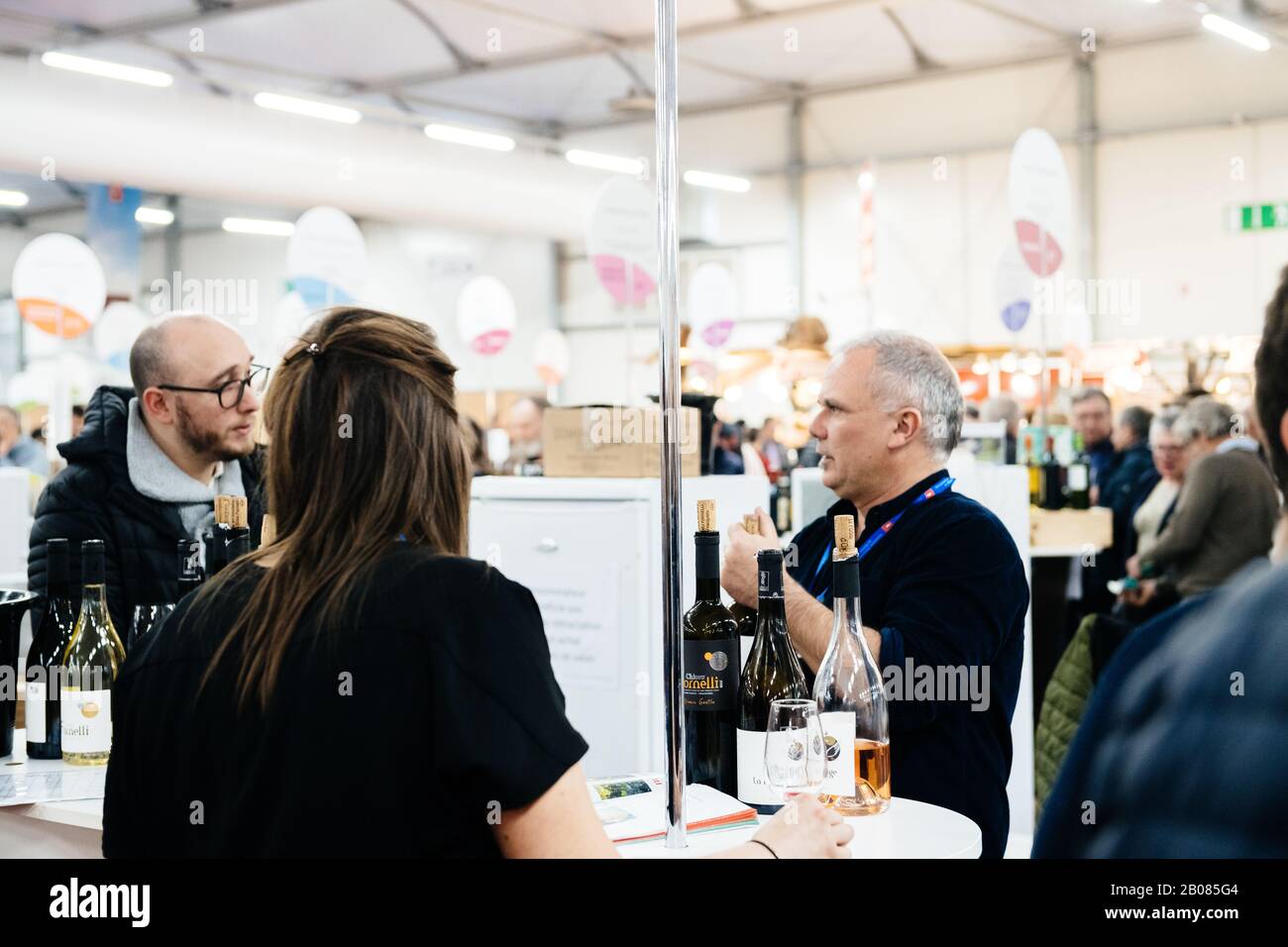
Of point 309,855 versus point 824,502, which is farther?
point 824,502

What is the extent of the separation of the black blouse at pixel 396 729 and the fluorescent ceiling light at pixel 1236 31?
10277 millimetres

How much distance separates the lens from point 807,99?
1436 cm

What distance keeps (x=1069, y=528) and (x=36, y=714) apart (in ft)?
13.3

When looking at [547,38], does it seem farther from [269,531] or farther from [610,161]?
[269,531]

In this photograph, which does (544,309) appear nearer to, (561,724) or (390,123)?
(390,123)

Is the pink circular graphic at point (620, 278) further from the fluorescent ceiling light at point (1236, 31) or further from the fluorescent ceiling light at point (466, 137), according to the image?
the fluorescent ceiling light at point (1236, 31)

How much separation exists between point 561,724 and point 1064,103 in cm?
1293

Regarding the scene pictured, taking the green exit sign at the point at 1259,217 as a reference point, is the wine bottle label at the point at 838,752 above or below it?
below

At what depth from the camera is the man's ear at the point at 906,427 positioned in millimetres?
2098

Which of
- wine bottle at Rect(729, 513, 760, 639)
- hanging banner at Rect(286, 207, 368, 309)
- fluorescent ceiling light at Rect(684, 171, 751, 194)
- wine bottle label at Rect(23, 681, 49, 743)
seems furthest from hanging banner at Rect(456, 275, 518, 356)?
wine bottle at Rect(729, 513, 760, 639)

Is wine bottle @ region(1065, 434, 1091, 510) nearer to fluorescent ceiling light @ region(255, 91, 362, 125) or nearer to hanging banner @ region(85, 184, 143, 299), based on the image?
fluorescent ceiling light @ region(255, 91, 362, 125)

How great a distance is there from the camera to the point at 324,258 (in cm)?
602

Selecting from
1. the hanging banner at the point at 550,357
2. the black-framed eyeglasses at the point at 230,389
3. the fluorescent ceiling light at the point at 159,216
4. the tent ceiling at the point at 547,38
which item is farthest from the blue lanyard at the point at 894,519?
the fluorescent ceiling light at the point at 159,216

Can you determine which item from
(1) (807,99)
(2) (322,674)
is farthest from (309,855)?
(1) (807,99)
